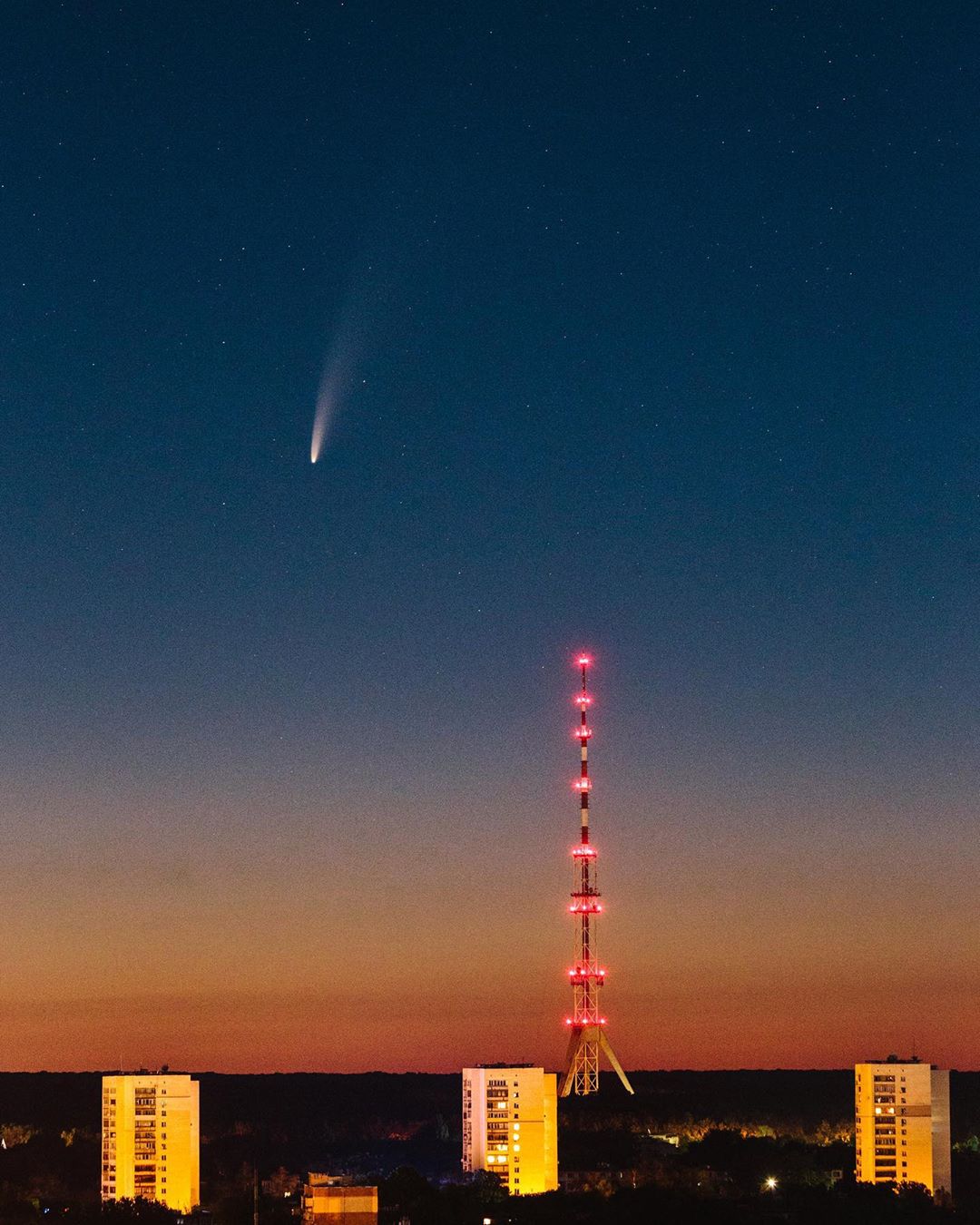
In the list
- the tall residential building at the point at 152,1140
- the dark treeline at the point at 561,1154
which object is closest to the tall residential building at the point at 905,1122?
the dark treeline at the point at 561,1154

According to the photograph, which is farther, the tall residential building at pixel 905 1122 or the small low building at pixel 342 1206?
the tall residential building at pixel 905 1122

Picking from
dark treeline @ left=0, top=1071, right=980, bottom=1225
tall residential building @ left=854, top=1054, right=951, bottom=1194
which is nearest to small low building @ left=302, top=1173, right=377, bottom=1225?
dark treeline @ left=0, top=1071, right=980, bottom=1225

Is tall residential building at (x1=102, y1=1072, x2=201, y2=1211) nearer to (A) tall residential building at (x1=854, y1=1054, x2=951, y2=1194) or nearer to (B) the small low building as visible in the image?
(B) the small low building

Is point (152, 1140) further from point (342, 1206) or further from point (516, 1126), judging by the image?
point (342, 1206)

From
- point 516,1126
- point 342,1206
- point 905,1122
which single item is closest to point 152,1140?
point 516,1126

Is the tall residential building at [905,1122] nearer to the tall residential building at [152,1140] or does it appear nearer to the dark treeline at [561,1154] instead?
the dark treeline at [561,1154]

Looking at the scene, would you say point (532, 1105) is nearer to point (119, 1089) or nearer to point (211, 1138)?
point (119, 1089)
